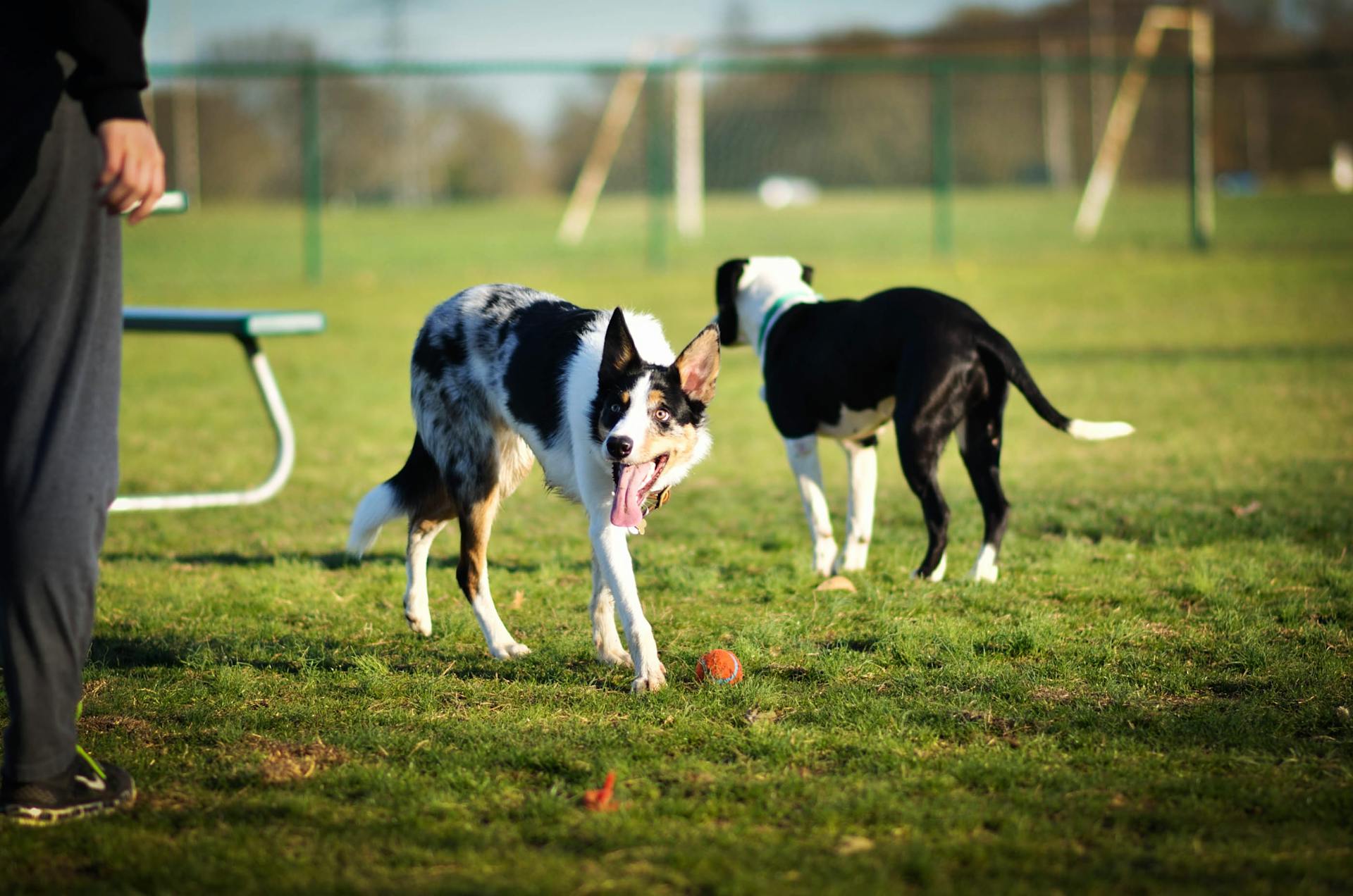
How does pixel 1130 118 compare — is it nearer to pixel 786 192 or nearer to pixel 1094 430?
pixel 786 192

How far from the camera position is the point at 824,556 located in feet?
19.5

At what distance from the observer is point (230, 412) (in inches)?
424

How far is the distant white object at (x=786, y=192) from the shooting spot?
1372 inches

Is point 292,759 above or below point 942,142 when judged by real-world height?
below

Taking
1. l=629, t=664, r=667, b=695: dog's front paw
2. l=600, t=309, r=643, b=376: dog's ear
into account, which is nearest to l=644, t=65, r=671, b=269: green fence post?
l=600, t=309, r=643, b=376: dog's ear

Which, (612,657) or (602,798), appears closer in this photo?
(602,798)

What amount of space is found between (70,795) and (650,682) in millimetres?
1780

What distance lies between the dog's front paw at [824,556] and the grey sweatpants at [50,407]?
3.51 m

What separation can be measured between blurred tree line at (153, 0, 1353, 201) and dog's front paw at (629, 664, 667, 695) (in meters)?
17.7

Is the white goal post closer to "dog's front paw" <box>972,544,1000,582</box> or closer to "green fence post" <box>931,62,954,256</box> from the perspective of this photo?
"green fence post" <box>931,62,954,256</box>

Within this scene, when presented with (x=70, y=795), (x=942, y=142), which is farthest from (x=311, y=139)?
(x=70, y=795)

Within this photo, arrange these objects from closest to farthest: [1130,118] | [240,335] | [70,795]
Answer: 1. [70,795]
2. [240,335]
3. [1130,118]

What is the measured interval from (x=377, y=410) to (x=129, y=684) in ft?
21.5

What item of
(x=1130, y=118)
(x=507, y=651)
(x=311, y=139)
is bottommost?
(x=507, y=651)
